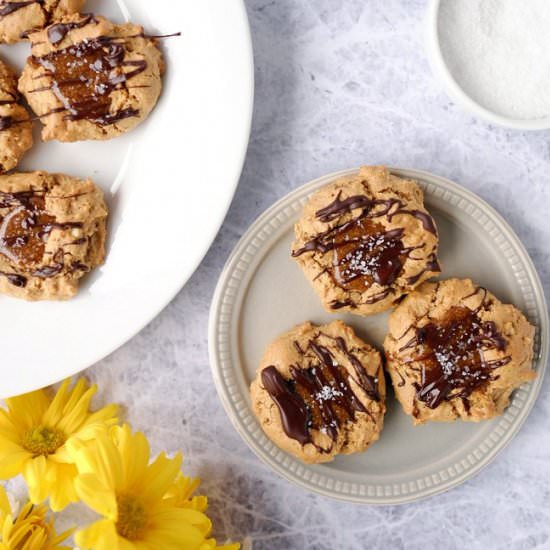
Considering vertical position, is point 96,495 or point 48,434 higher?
point 96,495

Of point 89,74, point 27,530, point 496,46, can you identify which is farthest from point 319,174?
point 27,530

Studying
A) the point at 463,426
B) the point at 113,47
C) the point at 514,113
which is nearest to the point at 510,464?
the point at 463,426

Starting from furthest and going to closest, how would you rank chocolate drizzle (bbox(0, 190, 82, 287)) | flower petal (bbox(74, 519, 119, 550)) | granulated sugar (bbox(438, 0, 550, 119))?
chocolate drizzle (bbox(0, 190, 82, 287)) → granulated sugar (bbox(438, 0, 550, 119)) → flower petal (bbox(74, 519, 119, 550))

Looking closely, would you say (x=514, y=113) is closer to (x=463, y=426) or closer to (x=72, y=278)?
(x=463, y=426)

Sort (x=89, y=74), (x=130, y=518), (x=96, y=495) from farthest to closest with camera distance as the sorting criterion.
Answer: (x=89, y=74)
(x=130, y=518)
(x=96, y=495)

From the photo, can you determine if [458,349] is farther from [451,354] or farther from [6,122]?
[6,122]

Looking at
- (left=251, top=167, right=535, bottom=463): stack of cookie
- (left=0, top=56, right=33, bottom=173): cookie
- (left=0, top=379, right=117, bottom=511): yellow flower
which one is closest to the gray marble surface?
(left=0, top=379, right=117, bottom=511): yellow flower

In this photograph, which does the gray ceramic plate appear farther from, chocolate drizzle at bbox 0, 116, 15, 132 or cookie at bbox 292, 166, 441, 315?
chocolate drizzle at bbox 0, 116, 15, 132
